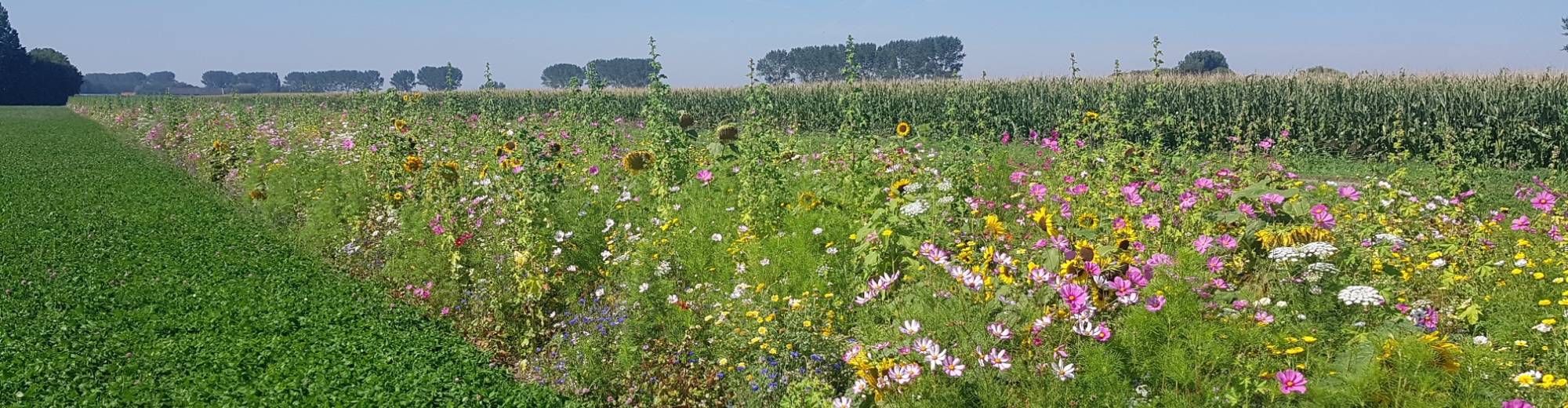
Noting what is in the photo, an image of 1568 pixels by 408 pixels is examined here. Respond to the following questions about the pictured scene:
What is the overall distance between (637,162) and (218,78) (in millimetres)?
216609

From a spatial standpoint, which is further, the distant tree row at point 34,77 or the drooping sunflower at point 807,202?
the distant tree row at point 34,77

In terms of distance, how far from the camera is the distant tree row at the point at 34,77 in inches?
2694

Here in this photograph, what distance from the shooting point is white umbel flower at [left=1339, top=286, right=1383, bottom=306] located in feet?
9.44

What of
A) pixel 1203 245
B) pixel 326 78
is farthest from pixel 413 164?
pixel 326 78

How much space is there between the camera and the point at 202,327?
4988 mm

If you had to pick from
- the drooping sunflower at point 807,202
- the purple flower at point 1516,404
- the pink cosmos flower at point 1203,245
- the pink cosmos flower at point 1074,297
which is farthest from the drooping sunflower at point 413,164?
the purple flower at point 1516,404

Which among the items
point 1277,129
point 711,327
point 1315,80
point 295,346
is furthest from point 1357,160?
point 295,346

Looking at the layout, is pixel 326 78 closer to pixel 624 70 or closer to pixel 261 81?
pixel 261 81

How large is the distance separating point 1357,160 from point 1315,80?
2437 mm

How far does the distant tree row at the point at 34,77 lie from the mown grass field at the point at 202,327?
81404 millimetres

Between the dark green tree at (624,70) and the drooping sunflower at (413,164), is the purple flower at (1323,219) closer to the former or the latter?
the drooping sunflower at (413,164)

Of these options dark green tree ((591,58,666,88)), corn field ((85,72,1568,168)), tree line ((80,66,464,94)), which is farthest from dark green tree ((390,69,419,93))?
corn field ((85,72,1568,168))

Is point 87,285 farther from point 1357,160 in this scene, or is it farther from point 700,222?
point 1357,160

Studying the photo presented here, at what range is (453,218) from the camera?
226 inches
